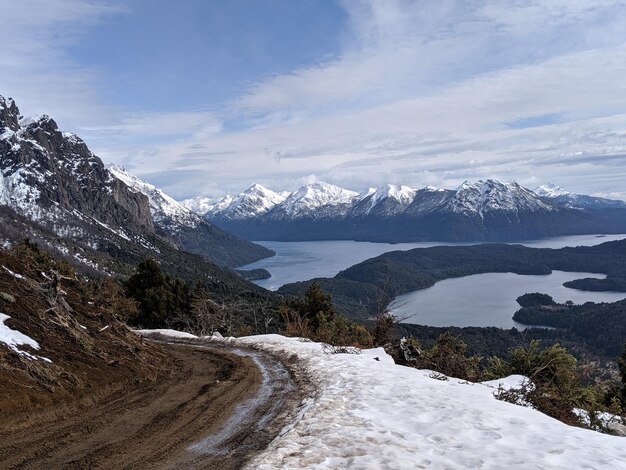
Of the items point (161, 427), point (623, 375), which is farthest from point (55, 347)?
point (623, 375)

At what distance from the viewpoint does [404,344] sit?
1630 centimetres

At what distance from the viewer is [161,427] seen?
7.45m

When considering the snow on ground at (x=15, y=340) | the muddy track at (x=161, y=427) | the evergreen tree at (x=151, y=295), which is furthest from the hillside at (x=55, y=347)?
the evergreen tree at (x=151, y=295)

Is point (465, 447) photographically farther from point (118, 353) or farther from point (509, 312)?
point (509, 312)

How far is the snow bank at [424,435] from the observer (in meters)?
6.09

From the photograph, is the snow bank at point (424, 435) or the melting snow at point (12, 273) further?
the melting snow at point (12, 273)

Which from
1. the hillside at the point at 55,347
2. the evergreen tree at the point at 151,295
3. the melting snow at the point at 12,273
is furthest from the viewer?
the evergreen tree at the point at 151,295

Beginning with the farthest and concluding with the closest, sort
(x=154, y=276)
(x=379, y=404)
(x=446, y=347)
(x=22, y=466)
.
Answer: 1. (x=154, y=276)
2. (x=446, y=347)
3. (x=379, y=404)
4. (x=22, y=466)

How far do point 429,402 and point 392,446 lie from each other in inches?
101

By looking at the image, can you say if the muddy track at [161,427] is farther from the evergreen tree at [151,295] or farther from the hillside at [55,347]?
the evergreen tree at [151,295]

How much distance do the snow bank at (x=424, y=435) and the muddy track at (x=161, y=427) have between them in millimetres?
676

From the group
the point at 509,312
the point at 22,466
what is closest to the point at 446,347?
the point at 22,466

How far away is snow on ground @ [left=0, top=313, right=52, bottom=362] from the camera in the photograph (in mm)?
8484

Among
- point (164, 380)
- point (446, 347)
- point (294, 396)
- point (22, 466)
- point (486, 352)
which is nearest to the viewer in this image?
point (22, 466)
